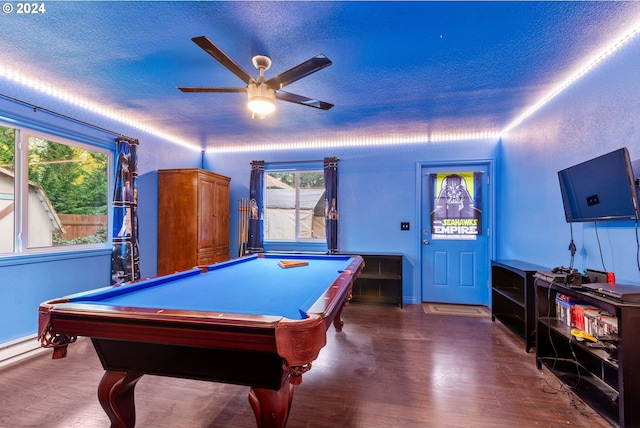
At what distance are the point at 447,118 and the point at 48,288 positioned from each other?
15.2ft

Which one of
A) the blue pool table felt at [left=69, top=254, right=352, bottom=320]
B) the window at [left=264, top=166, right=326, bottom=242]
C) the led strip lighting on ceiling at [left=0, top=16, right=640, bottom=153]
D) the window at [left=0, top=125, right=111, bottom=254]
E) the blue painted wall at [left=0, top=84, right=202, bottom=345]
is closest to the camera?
the blue pool table felt at [left=69, top=254, right=352, bottom=320]

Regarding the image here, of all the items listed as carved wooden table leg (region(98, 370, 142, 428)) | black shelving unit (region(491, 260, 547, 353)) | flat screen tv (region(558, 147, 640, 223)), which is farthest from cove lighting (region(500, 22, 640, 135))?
carved wooden table leg (region(98, 370, 142, 428))

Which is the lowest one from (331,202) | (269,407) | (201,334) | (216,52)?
(269,407)

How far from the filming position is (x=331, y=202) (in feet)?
14.4

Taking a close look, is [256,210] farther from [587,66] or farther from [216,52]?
[587,66]

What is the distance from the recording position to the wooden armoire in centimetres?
386

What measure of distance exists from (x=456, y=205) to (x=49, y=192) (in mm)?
4974

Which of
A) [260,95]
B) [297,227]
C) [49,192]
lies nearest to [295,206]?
[297,227]

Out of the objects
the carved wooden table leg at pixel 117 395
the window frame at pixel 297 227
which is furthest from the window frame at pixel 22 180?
the window frame at pixel 297 227

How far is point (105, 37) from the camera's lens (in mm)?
1928

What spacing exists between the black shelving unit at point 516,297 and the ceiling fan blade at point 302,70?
255 centimetres

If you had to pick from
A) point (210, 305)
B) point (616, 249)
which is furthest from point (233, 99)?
point (616, 249)

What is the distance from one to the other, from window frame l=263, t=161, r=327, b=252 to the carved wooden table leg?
3250mm

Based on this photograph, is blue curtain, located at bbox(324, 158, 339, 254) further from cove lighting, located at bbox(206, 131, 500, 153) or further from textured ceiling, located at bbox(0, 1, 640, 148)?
textured ceiling, located at bbox(0, 1, 640, 148)
